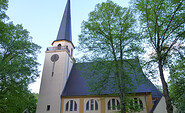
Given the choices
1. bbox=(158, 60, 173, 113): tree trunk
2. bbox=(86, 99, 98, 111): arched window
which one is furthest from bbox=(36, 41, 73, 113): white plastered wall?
bbox=(158, 60, 173, 113): tree trunk

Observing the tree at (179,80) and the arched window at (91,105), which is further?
the arched window at (91,105)

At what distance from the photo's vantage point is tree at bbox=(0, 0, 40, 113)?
1269cm

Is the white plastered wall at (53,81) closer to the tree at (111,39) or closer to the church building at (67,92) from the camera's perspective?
the church building at (67,92)

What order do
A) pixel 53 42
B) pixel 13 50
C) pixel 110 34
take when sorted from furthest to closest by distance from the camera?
pixel 53 42 → pixel 13 50 → pixel 110 34

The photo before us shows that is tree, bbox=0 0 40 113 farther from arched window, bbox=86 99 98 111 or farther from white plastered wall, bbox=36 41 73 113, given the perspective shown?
arched window, bbox=86 99 98 111

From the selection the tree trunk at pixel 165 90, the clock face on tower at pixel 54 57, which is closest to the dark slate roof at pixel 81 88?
the clock face on tower at pixel 54 57

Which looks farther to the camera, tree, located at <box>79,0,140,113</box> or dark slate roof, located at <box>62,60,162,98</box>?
→ dark slate roof, located at <box>62,60,162,98</box>

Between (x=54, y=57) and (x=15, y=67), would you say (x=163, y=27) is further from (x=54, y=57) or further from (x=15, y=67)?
(x=54, y=57)

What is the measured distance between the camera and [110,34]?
44.3ft

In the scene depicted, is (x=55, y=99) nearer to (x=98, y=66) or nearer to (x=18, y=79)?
(x=18, y=79)

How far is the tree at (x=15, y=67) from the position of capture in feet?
41.6

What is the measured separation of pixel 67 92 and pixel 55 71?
13.0 feet

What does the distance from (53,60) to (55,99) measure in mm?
6511

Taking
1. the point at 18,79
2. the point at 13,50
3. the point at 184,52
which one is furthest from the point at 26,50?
the point at 184,52
